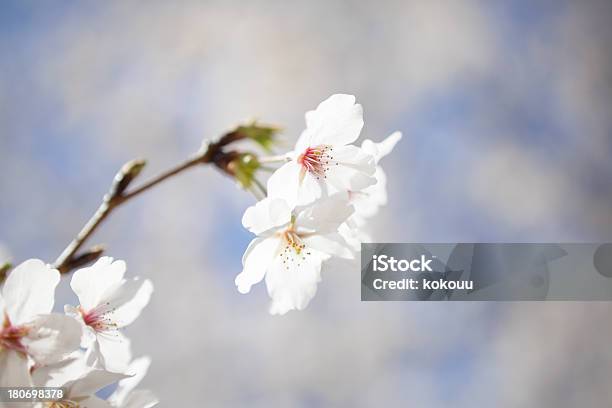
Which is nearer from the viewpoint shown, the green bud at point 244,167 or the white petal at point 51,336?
the white petal at point 51,336

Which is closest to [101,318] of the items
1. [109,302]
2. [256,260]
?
[109,302]

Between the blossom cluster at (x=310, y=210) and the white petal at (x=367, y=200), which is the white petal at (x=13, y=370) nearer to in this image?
the blossom cluster at (x=310, y=210)

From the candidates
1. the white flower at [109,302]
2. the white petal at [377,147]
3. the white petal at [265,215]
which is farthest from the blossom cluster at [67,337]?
the white petal at [377,147]

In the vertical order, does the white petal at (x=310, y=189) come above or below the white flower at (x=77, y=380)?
above

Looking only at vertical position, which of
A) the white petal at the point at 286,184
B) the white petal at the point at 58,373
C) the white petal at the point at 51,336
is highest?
the white petal at the point at 286,184

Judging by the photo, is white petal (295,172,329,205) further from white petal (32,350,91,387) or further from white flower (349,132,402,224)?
white petal (32,350,91,387)

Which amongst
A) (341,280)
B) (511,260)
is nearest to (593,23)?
(341,280)

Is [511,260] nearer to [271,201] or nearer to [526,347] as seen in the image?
[271,201]
